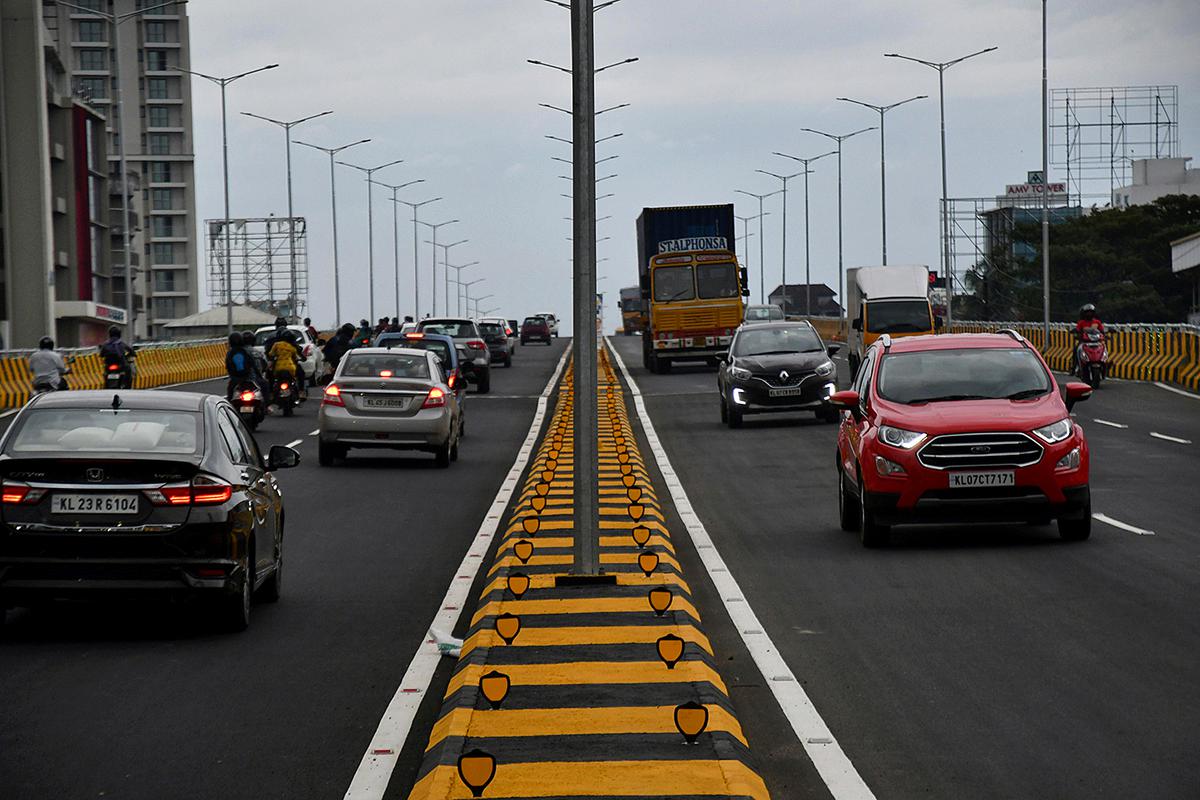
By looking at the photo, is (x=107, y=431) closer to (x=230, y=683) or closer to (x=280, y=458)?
(x=280, y=458)

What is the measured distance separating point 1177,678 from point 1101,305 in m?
83.6

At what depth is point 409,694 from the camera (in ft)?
29.6

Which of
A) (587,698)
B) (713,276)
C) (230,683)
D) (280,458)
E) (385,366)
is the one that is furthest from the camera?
(713,276)

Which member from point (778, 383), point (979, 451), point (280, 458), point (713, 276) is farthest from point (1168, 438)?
point (713, 276)

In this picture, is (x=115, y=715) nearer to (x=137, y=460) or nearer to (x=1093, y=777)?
(x=137, y=460)

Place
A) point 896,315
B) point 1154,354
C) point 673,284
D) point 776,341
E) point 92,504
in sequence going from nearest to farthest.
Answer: point 92,504, point 776,341, point 1154,354, point 896,315, point 673,284

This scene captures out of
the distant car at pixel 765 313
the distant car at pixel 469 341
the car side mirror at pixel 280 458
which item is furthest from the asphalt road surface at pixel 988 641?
the distant car at pixel 765 313

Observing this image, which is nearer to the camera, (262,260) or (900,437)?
(900,437)

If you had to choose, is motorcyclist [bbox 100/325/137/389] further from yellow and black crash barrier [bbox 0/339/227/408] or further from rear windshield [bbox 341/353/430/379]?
rear windshield [bbox 341/353/430/379]

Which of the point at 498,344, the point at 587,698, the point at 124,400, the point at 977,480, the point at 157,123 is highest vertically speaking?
the point at 157,123

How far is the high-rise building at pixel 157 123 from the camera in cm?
14675

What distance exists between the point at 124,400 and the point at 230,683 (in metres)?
2.54

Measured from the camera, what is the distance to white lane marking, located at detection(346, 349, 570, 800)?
717 centimetres

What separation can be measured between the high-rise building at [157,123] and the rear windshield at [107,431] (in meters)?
136
